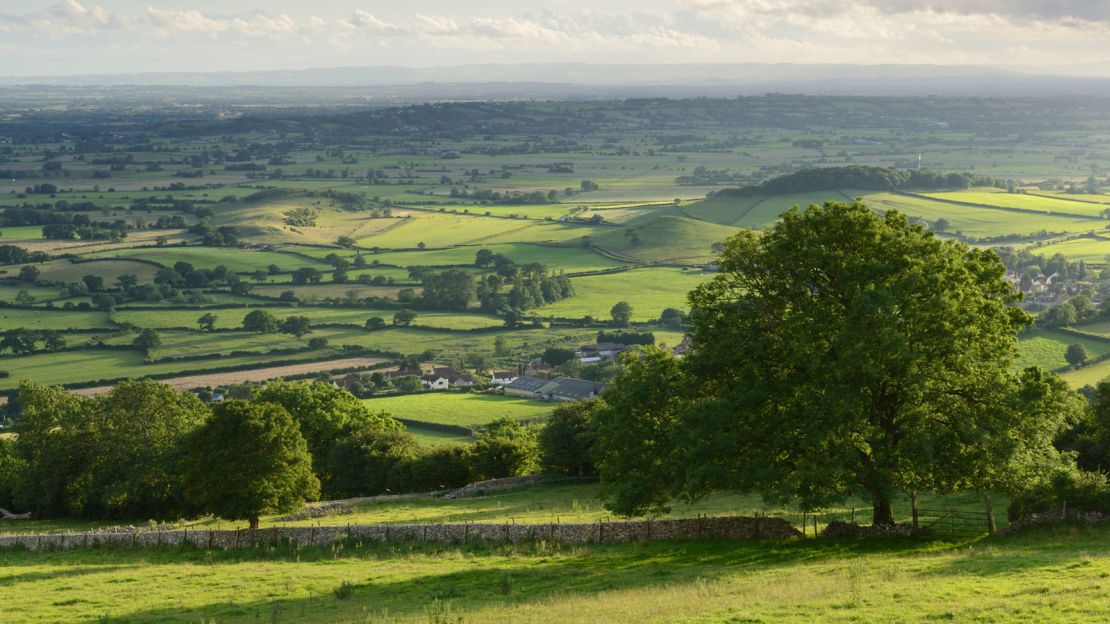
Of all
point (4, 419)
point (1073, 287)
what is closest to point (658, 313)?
point (1073, 287)

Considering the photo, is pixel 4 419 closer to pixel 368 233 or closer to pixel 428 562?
pixel 428 562

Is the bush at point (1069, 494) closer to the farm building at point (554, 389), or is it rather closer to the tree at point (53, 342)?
the farm building at point (554, 389)

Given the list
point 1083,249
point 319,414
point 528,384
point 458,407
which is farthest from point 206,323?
point 1083,249

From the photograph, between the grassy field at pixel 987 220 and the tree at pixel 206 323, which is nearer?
the tree at pixel 206 323

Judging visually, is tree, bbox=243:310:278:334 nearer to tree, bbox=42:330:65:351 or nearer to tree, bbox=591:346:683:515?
tree, bbox=42:330:65:351

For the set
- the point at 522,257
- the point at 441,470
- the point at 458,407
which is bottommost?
the point at 458,407

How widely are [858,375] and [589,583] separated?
967cm

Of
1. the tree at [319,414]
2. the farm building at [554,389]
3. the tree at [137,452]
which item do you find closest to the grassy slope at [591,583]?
the tree at [137,452]

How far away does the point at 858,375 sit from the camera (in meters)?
34.3

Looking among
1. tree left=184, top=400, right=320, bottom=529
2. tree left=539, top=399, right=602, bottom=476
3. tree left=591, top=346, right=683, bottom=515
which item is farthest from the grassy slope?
tree left=539, top=399, right=602, bottom=476

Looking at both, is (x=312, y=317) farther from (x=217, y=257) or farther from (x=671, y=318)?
(x=217, y=257)

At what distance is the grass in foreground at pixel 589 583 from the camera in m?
26.8

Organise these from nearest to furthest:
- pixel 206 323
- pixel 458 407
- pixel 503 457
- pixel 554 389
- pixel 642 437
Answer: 1. pixel 642 437
2. pixel 503 457
3. pixel 458 407
4. pixel 554 389
5. pixel 206 323

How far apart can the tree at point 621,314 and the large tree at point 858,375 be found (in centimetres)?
8727
